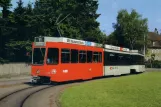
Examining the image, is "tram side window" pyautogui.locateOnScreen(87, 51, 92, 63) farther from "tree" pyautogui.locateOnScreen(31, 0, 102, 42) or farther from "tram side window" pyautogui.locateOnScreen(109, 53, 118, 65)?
"tree" pyautogui.locateOnScreen(31, 0, 102, 42)

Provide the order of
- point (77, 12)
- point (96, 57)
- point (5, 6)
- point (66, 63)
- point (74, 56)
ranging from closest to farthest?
point (66, 63) → point (74, 56) → point (96, 57) → point (5, 6) → point (77, 12)

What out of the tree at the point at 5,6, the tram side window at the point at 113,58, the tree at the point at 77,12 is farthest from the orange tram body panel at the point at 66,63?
the tree at the point at 77,12

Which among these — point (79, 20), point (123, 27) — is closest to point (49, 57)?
point (79, 20)

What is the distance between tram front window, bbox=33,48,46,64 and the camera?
26205 millimetres

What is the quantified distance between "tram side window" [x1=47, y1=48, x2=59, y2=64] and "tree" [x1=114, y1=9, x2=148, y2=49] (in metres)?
81.9

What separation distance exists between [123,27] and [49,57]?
85376 millimetres

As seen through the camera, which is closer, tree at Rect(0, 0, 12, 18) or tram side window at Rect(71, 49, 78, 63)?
tram side window at Rect(71, 49, 78, 63)

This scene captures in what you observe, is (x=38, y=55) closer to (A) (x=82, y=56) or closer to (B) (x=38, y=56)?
(B) (x=38, y=56)

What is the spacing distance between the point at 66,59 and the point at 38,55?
87.1 inches

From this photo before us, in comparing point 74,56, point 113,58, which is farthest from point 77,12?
point 74,56

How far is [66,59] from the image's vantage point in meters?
27.6

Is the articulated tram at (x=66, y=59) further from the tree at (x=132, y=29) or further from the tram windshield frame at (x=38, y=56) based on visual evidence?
the tree at (x=132, y=29)

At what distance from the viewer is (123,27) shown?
11012cm

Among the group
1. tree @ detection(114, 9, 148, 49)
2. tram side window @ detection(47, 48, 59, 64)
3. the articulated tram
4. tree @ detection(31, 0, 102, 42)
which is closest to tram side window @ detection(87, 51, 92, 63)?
the articulated tram
